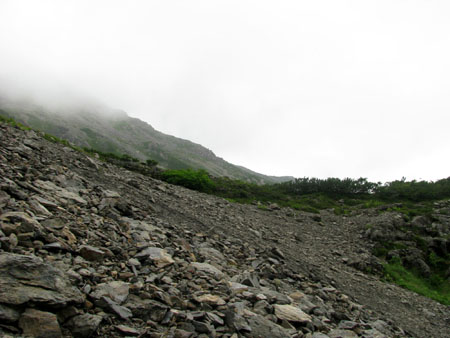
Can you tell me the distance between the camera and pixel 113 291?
165 inches

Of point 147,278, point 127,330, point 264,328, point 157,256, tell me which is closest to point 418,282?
point 264,328

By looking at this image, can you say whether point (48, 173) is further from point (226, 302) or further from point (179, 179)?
point (179, 179)

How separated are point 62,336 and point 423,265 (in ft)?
64.2

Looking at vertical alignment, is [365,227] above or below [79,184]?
above

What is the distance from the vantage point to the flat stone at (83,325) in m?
3.32

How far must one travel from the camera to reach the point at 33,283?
3598mm

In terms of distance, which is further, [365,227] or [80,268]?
[365,227]

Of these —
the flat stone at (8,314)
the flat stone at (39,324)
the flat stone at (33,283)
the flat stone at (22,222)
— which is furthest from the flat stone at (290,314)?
the flat stone at (22,222)

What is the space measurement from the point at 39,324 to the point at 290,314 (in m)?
4.74

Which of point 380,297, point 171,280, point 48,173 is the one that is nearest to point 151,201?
point 48,173

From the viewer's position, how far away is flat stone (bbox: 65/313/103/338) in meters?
3.32

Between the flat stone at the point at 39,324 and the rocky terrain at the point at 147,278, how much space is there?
0.01 m

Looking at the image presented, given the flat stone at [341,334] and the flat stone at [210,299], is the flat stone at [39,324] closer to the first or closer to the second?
the flat stone at [210,299]

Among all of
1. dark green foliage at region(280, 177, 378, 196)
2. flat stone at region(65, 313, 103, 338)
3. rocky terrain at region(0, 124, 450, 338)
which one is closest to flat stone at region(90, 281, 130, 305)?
rocky terrain at region(0, 124, 450, 338)
